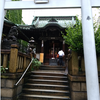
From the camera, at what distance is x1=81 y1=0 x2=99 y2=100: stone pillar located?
203cm

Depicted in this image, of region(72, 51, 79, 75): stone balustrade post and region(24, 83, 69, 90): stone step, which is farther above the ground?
region(72, 51, 79, 75): stone balustrade post

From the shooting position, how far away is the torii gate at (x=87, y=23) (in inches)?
80.4

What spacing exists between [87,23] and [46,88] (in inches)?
149

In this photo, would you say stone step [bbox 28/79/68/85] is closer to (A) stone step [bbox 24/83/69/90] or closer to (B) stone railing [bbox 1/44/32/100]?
(A) stone step [bbox 24/83/69/90]

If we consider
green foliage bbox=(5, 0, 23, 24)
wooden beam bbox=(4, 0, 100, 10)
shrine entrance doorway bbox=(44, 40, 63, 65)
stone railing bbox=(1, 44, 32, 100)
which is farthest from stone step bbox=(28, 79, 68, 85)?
green foliage bbox=(5, 0, 23, 24)

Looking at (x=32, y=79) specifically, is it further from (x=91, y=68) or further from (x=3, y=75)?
(x=91, y=68)

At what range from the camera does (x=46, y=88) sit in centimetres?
486

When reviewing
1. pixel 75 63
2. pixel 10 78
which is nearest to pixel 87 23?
pixel 75 63

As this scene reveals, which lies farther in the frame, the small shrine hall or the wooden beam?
the small shrine hall

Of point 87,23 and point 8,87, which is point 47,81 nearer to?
point 8,87

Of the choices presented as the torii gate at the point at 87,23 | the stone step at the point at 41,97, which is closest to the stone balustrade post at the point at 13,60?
the stone step at the point at 41,97

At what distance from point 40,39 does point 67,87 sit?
864cm

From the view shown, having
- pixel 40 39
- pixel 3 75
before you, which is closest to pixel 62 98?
pixel 3 75

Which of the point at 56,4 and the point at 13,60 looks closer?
the point at 56,4
